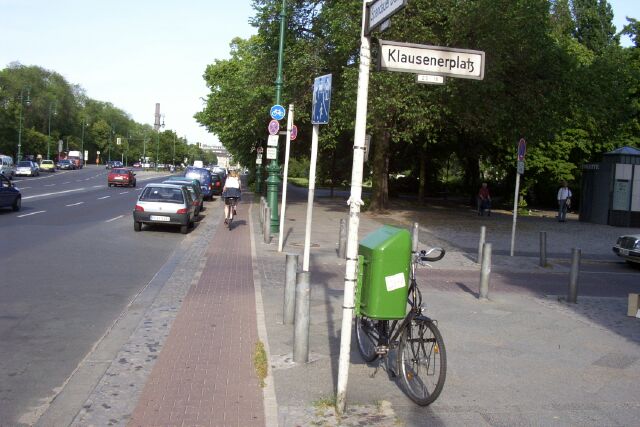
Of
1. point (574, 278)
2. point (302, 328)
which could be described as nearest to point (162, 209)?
point (574, 278)

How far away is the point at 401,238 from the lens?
498cm

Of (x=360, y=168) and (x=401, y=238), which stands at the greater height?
(x=360, y=168)

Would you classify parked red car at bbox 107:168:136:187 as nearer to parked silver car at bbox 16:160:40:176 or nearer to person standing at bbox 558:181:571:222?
parked silver car at bbox 16:160:40:176

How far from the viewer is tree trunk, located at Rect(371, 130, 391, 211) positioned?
27.8 m

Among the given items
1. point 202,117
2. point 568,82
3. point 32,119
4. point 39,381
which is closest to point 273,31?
point 568,82

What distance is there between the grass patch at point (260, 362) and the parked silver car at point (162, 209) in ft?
39.7

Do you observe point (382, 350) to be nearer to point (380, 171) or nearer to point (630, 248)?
point (630, 248)

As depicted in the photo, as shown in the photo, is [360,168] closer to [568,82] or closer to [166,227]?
[166,227]

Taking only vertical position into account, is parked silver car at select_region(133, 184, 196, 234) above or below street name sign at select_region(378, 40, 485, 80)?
below

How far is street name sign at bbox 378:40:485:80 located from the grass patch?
274 cm

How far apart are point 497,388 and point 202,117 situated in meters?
52.7

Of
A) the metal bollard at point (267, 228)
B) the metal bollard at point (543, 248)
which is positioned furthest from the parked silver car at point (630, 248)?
the metal bollard at point (267, 228)

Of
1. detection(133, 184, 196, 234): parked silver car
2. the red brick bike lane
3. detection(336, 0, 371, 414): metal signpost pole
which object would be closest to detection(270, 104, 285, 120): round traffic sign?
detection(133, 184, 196, 234): parked silver car

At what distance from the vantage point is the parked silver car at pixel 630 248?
14867mm
